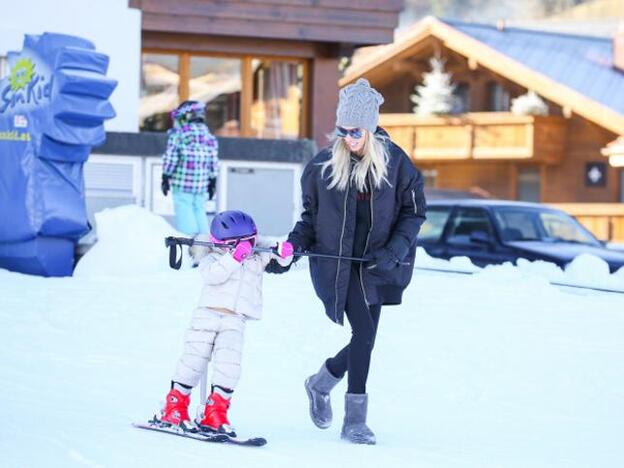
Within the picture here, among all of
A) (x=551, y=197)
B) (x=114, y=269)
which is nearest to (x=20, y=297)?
(x=114, y=269)

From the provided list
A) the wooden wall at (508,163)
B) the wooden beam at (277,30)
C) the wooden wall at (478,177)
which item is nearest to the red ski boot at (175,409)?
the wooden beam at (277,30)

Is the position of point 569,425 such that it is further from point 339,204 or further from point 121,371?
point 121,371

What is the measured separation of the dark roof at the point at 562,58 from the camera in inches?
1190

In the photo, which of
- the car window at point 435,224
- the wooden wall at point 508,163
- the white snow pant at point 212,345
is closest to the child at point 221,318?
the white snow pant at point 212,345

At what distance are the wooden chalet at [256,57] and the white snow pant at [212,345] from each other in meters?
12.6

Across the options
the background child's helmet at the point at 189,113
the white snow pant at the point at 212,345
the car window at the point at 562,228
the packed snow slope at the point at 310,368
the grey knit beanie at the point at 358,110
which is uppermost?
the background child's helmet at the point at 189,113

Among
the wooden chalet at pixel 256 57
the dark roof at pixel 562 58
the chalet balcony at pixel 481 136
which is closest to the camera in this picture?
the wooden chalet at pixel 256 57

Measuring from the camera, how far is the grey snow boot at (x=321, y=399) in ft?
22.4

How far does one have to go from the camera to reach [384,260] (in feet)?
21.1

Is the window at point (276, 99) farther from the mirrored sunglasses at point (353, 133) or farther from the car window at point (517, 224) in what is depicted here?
the mirrored sunglasses at point (353, 133)

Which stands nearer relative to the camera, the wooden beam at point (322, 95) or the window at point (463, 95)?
the wooden beam at point (322, 95)

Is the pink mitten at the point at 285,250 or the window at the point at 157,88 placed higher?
the window at the point at 157,88

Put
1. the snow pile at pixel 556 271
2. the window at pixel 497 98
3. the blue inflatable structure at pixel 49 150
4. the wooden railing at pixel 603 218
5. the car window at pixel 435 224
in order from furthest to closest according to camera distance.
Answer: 1. the window at pixel 497 98
2. the wooden railing at pixel 603 218
3. the car window at pixel 435 224
4. the blue inflatable structure at pixel 49 150
5. the snow pile at pixel 556 271

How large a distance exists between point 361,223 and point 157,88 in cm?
1413
